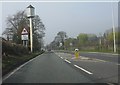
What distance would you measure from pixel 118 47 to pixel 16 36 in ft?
88.5

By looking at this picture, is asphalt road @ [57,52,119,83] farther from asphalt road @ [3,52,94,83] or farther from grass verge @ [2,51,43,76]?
grass verge @ [2,51,43,76]

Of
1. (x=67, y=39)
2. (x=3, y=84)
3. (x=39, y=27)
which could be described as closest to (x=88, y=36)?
(x=67, y=39)

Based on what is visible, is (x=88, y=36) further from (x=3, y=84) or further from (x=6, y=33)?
(x=3, y=84)

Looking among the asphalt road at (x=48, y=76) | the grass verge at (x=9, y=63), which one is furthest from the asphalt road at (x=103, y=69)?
the grass verge at (x=9, y=63)

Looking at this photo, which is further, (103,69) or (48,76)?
(103,69)

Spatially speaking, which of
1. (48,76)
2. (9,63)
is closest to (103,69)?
(48,76)

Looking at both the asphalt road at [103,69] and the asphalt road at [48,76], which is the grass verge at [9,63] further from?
the asphalt road at [103,69]

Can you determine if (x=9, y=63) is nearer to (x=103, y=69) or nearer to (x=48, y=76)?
(x=103, y=69)

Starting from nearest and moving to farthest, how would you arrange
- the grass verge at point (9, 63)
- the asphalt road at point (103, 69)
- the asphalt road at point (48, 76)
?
the asphalt road at point (48, 76), the asphalt road at point (103, 69), the grass verge at point (9, 63)

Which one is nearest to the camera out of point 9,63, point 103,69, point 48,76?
point 48,76

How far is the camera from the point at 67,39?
192m

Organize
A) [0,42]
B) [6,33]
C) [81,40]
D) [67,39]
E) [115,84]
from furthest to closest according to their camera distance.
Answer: [67,39] < [81,40] < [6,33] < [0,42] < [115,84]

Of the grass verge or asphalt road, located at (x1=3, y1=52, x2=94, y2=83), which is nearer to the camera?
asphalt road, located at (x1=3, y1=52, x2=94, y2=83)

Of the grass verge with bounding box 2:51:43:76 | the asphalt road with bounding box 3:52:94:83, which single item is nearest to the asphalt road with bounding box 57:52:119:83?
the asphalt road with bounding box 3:52:94:83
